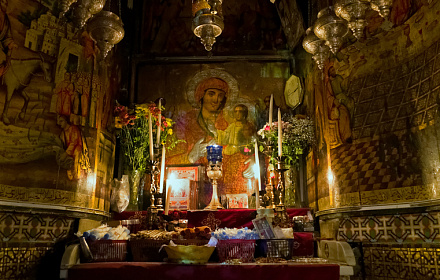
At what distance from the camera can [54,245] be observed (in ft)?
14.3

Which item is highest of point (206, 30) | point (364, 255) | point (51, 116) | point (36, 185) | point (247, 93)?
point (247, 93)

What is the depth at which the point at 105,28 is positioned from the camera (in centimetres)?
330

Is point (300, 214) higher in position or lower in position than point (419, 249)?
higher

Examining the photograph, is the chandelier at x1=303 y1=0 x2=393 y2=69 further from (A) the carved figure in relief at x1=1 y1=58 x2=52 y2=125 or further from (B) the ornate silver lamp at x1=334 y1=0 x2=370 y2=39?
(A) the carved figure in relief at x1=1 y1=58 x2=52 y2=125

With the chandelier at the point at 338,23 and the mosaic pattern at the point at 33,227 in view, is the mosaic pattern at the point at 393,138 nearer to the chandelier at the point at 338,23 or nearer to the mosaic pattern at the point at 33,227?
the chandelier at the point at 338,23

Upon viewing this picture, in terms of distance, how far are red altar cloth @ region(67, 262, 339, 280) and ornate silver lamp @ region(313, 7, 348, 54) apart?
1988 millimetres

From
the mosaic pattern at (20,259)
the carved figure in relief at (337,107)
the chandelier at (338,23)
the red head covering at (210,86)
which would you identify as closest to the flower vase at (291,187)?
the carved figure in relief at (337,107)

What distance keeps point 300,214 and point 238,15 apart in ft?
14.6

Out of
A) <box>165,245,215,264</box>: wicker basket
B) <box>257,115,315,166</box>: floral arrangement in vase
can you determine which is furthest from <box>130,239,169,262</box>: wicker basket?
<box>257,115,315,166</box>: floral arrangement in vase

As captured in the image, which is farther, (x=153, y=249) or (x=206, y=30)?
(x=206, y=30)

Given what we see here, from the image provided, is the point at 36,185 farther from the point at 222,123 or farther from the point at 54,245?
the point at 222,123

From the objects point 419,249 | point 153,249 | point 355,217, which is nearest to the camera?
point 153,249

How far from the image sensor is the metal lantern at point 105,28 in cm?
329

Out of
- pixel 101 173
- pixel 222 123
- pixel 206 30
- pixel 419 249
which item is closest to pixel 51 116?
pixel 101 173
